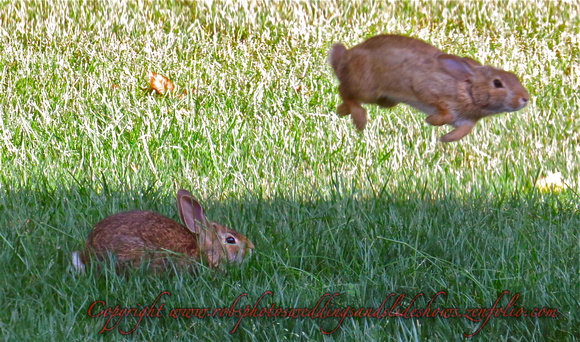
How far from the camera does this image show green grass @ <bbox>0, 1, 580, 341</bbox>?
304cm

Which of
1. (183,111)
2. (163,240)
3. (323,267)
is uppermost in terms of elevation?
(183,111)

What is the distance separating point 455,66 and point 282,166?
80.9 inches

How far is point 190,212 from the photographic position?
360 cm

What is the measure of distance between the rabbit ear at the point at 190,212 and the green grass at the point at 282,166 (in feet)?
0.93

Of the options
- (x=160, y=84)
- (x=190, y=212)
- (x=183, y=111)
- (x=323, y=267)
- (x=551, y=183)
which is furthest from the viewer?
(x=160, y=84)

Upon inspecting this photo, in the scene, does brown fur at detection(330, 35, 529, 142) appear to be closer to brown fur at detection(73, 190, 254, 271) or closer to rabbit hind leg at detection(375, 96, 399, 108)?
rabbit hind leg at detection(375, 96, 399, 108)

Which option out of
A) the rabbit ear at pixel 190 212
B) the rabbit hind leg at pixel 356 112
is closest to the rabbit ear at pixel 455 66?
the rabbit hind leg at pixel 356 112

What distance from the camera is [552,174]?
5020 millimetres

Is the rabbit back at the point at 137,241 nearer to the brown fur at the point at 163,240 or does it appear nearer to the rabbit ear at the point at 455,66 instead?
the brown fur at the point at 163,240

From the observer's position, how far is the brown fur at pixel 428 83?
3.04m

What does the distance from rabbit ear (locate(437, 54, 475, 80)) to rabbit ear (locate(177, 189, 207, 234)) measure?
120 centimetres

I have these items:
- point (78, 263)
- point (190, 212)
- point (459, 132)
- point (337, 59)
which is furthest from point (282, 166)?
point (459, 132)

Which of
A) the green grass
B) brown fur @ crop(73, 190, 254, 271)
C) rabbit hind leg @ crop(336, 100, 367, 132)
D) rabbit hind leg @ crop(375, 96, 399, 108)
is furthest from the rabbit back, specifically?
rabbit hind leg @ crop(375, 96, 399, 108)

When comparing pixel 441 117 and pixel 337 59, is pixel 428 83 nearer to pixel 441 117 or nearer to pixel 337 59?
pixel 441 117
